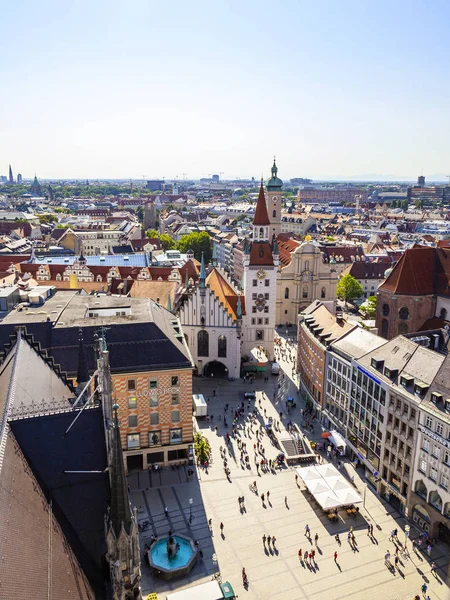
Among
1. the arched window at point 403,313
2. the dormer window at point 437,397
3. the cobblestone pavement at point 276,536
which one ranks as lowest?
the cobblestone pavement at point 276,536

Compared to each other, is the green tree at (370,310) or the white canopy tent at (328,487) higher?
the green tree at (370,310)

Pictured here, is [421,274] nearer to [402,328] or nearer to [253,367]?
[402,328]

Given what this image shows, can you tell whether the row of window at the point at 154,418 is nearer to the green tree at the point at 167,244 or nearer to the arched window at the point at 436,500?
the arched window at the point at 436,500

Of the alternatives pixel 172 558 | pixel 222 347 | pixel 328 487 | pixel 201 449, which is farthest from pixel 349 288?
pixel 172 558

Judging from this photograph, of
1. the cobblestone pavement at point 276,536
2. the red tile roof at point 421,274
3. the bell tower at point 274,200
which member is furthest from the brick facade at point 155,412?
the bell tower at point 274,200

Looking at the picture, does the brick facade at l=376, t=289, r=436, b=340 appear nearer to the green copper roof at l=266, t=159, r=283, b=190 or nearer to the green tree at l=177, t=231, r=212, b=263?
the green copper roof at l=266, t=159, r=283, b=190

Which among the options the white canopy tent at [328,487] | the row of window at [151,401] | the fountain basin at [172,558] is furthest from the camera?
the row of window at [151,401]
